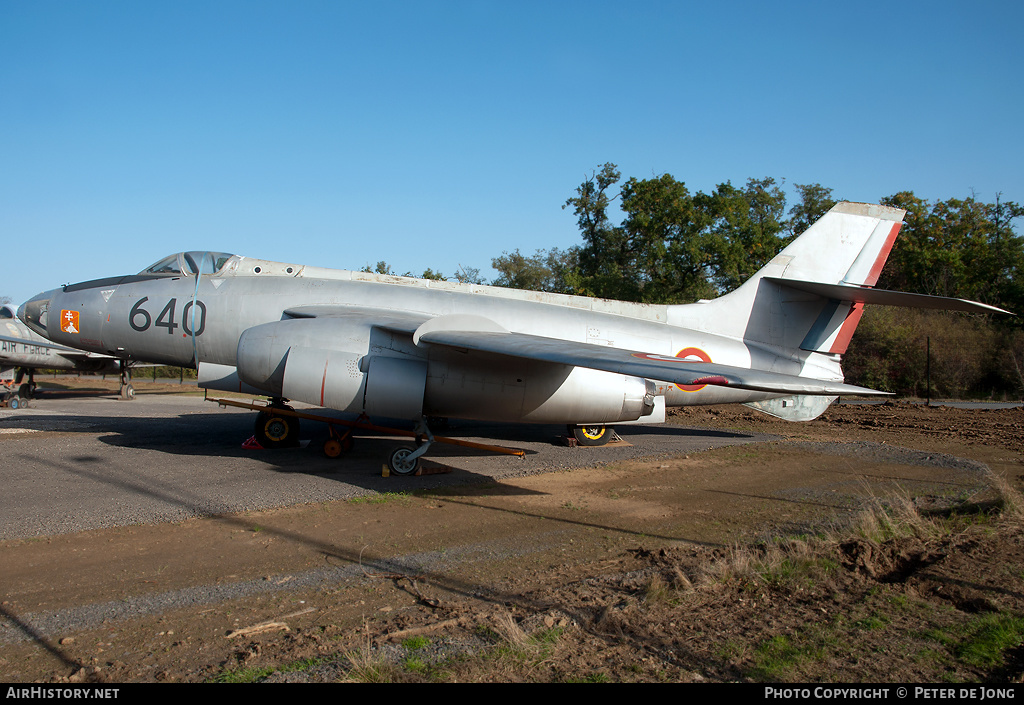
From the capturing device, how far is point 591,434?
13867mm

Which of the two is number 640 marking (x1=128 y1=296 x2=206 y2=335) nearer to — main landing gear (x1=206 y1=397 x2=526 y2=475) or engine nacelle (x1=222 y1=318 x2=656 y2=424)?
main landing gear (x1=206 y1=397 x2=526 y2=475)

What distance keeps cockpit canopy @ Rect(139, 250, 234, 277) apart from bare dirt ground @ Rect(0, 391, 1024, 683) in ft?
20.6

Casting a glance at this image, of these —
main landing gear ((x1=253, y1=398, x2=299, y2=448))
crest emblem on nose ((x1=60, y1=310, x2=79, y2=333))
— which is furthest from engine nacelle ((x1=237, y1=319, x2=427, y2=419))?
crest emblem on nose ((x1=60, y1=310, x2=79, y2=333))

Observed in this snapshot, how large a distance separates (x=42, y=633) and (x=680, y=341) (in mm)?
10578

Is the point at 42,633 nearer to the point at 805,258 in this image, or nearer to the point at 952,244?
the point at 805,258

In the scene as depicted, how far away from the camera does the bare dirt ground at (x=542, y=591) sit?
3.61 metres

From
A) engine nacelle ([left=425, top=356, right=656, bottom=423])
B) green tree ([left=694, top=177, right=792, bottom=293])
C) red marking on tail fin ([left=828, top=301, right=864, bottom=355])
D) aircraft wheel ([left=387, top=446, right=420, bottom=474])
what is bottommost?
aircraft wheel ([left=387, top=446, right=420, bottom=474])

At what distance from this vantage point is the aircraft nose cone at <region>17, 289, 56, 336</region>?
11984mm

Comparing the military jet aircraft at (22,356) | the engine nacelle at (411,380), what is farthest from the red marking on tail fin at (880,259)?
the military jet aircraft at (22,356)

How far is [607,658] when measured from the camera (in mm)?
3656

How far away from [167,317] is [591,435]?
355 inches

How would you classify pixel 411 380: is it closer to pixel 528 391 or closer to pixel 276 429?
pixel 528 391

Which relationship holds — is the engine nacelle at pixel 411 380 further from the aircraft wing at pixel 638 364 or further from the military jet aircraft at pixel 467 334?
the aircraft wing at pixel 638 364

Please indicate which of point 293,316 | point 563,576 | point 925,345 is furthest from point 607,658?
point 925,345
